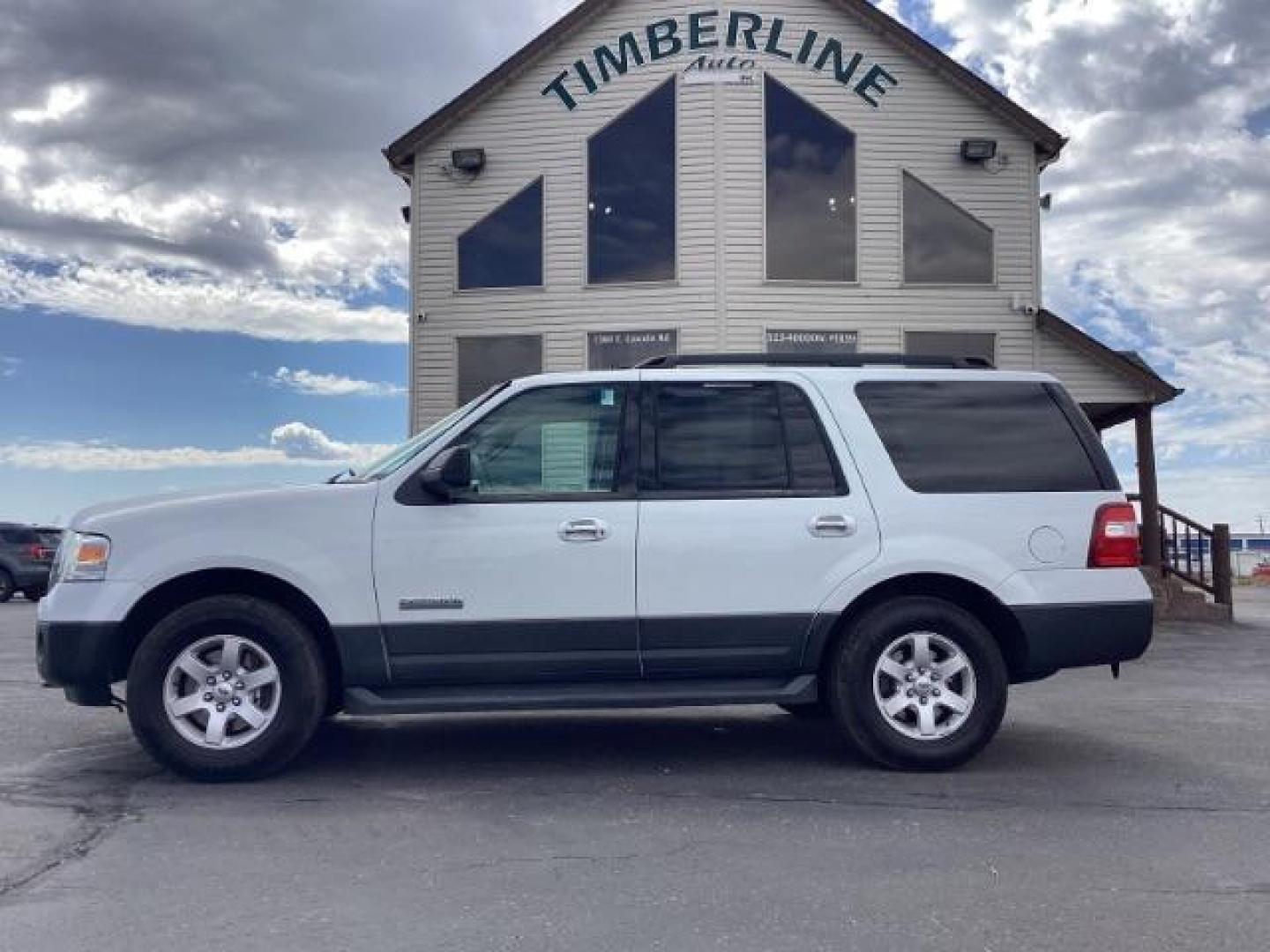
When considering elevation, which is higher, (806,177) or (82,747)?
(806,177)

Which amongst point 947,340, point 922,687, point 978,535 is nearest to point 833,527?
point 978,535

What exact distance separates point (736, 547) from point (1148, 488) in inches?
539

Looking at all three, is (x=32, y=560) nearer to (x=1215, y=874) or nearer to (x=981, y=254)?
(x=981, y=254)

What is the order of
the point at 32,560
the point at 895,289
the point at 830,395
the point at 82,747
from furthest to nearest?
the point at 32,560 → the point at 895,289 → the point at 82,747 → the point at 830,395

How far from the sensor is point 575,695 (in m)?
6.19

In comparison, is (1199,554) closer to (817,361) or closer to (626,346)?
(626,346)

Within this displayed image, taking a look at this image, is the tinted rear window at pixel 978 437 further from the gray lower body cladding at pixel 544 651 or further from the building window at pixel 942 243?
the building window at pixel 942 243

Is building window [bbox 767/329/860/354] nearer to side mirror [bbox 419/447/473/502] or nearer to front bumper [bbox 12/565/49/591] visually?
side mirror [bbox 419/447/473/502]

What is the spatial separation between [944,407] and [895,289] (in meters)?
11.2

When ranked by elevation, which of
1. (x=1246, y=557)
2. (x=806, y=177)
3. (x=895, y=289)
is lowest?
(x=1246, y=557)

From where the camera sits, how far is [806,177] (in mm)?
17703

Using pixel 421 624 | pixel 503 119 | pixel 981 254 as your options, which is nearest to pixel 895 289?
pixel 981 254

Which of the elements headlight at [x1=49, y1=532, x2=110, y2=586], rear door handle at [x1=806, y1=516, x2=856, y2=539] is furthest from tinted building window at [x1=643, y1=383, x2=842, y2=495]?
headlight at [x1=49, y1=532, x2=110, y2=586]

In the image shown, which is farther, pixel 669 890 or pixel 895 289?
pixel 895 289
